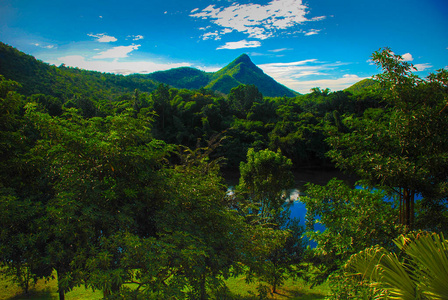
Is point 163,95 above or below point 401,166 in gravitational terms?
above

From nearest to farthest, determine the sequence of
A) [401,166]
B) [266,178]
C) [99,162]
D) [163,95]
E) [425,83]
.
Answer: [401,166]
[425,83]
[99,162]
[266,178]
[163,95]

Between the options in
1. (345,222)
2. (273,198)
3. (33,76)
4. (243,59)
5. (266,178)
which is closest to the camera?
(345,222)

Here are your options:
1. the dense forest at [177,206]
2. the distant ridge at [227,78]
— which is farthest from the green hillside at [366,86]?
the distant ridge at [227,78]

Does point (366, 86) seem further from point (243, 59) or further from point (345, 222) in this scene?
point (243, 59)

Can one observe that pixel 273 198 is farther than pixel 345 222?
Yes

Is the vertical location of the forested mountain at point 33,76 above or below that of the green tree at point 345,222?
above

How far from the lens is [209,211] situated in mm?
6449

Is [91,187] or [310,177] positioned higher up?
[91,187]

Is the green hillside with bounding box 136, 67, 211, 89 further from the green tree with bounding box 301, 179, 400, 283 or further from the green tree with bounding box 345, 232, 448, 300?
the green tree with bounding box 345, 232, 448, 300

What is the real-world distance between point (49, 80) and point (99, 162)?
56.0 m

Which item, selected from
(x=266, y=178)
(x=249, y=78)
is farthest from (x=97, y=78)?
(x=266, y=178)

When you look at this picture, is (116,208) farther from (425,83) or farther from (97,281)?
(425,83)

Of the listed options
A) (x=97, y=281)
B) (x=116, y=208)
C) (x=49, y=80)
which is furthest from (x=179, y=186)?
(x=49, y=80)

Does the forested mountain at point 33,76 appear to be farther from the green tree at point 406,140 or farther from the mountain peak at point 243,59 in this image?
the mountain peak at point 243,59
